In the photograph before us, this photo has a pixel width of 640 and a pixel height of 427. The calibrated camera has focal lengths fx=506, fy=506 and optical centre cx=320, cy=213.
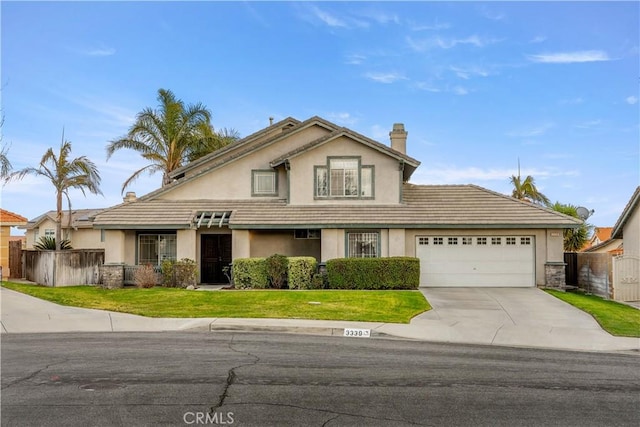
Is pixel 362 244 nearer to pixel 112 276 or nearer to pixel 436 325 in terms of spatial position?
pixel 436 325

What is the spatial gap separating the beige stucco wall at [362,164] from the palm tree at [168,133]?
12371 mm

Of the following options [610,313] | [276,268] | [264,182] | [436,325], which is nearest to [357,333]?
[436,325]

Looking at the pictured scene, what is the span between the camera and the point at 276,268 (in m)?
20.2

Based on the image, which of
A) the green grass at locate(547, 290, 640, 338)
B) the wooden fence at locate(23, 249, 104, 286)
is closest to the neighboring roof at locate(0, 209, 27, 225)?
the wooden fence at locate(23, 249, 104, 286)

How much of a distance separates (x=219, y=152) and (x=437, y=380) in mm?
19535

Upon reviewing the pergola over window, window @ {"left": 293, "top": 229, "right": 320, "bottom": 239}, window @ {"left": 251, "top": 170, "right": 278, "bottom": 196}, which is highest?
window @ {"left": 251, "top": 170, "right": 278, "bottom": 196}

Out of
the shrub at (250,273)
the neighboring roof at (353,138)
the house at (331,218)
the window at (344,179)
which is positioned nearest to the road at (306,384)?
the shrub at (250,273)

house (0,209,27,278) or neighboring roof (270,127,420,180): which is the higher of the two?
neighboring roof (270,127,420,180)

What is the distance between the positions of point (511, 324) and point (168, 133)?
83.0 ft

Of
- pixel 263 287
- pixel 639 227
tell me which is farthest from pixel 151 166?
pixel 639 227

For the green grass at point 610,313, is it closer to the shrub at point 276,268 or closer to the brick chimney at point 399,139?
the brick chimney at point 399,139

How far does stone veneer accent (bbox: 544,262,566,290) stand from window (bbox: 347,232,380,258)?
23.5 ft

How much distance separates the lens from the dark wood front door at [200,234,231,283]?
23.1 m

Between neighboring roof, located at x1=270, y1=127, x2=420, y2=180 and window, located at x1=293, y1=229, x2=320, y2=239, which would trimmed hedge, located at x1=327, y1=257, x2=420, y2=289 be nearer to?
window, located at x1=293, y1=229, x2=320, y2=239
